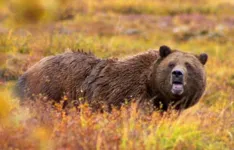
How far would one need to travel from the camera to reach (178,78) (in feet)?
25.4

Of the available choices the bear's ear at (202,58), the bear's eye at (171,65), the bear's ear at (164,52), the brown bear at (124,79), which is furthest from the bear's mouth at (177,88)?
the bear's ear at (202,58)

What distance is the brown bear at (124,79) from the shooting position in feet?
26.2

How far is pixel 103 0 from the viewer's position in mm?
30750

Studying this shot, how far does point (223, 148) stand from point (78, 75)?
247 centimetres

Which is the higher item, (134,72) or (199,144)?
(134,72)

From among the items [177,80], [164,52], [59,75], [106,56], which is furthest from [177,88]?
[106,56]

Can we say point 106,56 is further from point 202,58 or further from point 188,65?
point 188,65

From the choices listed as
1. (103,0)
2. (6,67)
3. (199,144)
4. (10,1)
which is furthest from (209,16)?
(10,1)

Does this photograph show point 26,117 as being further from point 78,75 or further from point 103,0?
point 103,0

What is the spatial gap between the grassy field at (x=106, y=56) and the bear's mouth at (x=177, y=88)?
296 mm

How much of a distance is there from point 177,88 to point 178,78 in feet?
0.42

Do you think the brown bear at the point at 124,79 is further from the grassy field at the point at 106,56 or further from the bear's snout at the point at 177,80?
the grassy field at the point at 106,56

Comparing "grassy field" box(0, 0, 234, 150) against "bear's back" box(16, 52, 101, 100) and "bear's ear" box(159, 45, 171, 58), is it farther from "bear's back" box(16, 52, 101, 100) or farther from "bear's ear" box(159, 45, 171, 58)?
"bear's ear" box(159, 45, 171, 58)

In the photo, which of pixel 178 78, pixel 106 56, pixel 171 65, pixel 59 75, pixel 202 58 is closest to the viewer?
pixel 178 78
